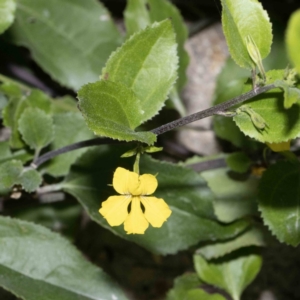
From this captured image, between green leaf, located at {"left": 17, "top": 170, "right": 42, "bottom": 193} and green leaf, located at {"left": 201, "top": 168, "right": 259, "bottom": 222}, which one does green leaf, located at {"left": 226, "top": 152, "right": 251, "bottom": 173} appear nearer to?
green leaf, located at {"left": 201, "top": 168, "right": 259, "bottom": 222}

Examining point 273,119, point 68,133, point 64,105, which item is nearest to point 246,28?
point 273,119

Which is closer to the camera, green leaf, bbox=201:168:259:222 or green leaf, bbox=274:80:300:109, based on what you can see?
green leaf, bbox=274:80:300:109

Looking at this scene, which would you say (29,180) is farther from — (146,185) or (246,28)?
(246,28)

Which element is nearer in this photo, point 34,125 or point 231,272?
point 34,125

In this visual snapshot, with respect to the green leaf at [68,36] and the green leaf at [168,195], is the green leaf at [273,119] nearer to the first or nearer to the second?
the green leaf at [168,195]

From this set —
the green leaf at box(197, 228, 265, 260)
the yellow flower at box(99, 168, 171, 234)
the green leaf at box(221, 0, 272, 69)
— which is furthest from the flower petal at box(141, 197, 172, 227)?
the green leaf at box(197, 228, 265, 260)

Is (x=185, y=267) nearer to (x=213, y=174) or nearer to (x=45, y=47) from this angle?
(x=213, y=174)

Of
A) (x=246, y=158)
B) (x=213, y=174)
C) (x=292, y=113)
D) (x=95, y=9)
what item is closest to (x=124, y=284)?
(x=213, y=174)
